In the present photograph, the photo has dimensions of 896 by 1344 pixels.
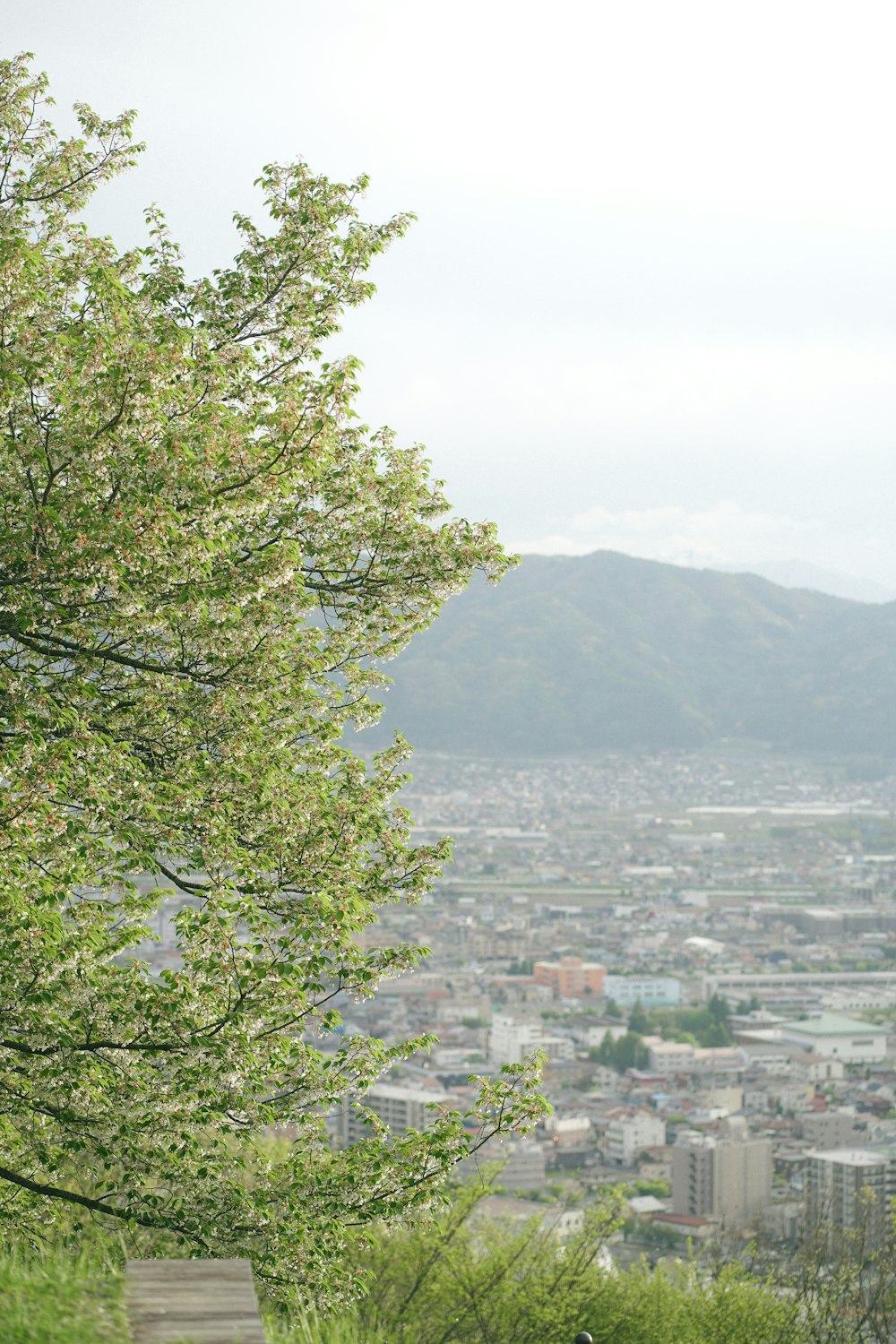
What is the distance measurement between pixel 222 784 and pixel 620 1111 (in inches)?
2473

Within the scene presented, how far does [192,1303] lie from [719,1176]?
49534mm

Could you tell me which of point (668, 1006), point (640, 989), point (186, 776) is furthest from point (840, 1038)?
point (186, 776)

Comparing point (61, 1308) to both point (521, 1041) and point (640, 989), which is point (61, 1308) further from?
point (640, 989)

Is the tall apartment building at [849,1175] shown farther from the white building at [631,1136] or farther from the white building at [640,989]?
the white building at [640,989]

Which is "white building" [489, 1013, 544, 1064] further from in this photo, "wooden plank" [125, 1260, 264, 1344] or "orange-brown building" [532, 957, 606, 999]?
"wooden plank" [125, 1260, 264, 1344]

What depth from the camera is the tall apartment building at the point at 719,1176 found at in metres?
49.5

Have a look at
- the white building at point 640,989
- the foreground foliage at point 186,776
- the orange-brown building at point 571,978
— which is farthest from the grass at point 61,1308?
the orange-brown building at point 571,978

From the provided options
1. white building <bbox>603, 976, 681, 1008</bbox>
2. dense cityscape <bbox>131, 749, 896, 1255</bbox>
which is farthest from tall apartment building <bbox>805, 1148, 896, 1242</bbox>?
white building <bbox>603, 976, 681, 1008</bbox>

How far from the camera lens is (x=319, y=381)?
830 cm

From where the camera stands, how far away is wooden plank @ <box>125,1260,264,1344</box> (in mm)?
4328

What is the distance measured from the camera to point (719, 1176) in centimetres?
5047

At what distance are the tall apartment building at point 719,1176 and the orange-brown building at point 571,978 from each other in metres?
54.8

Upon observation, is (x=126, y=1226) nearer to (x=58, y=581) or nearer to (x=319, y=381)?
(x=58, y=581)

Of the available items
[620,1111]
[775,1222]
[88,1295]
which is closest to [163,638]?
[88,1295]
